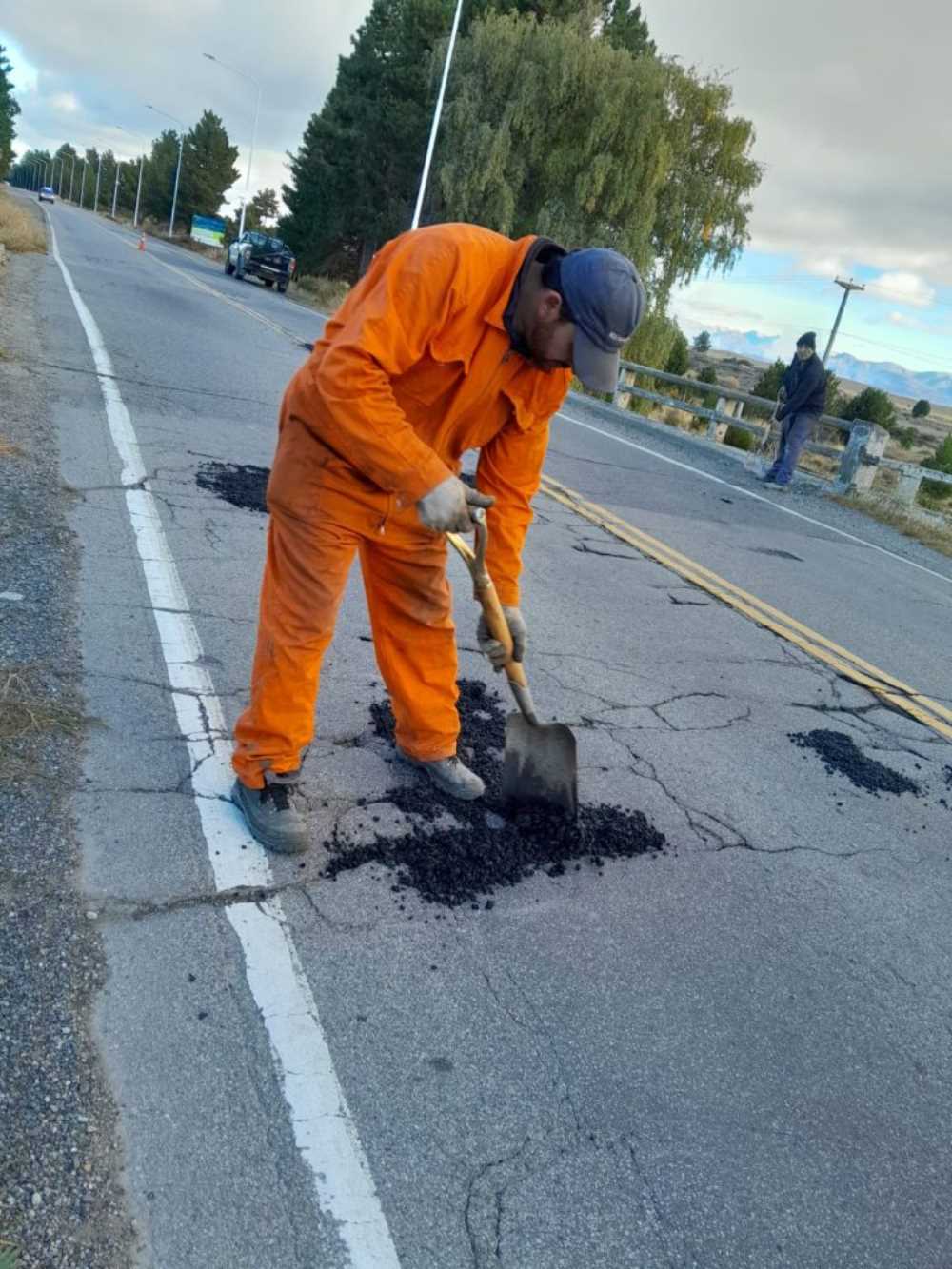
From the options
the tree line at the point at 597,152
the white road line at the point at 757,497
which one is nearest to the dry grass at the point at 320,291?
the tree line at the point at 597,152

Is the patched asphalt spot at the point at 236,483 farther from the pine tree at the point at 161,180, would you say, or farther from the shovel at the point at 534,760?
the pine tree at the point at 161,180

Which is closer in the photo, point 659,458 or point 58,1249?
point 58,1249

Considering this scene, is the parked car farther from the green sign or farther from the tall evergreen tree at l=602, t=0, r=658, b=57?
the green sign

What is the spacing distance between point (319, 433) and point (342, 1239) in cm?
194

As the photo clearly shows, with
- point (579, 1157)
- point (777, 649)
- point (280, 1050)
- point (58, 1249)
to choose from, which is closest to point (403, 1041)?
point (280, 1050)

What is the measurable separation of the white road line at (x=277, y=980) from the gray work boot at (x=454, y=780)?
0.71m

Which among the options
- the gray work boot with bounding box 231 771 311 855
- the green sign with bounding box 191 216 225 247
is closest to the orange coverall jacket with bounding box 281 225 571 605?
the gray work boot with bounding box 231 771 311 855

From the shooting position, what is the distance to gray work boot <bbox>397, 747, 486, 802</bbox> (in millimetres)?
3320

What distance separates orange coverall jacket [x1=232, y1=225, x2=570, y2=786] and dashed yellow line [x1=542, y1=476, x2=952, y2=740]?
121 inches

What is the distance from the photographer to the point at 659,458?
12.8 meters

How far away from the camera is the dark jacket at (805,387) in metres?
12.3

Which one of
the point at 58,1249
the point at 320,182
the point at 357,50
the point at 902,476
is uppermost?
the point at 357,50

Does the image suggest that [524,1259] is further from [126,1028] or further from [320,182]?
[320,182]

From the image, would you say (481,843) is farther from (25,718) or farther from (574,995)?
(25,718)
